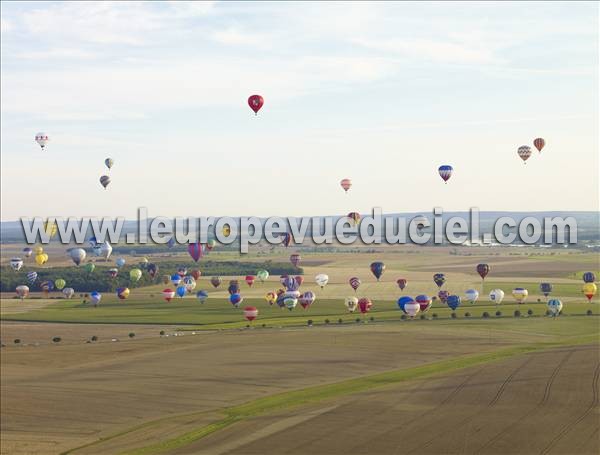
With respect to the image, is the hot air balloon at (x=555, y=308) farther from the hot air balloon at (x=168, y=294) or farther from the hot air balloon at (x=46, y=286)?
the hot air balloon at (x=46, y=286)

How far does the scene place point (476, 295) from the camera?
9594cm

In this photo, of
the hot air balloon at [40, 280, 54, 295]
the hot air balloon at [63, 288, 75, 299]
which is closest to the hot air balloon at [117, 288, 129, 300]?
the hot air balloon at [63, 288, 75, 299]

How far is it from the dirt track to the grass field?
0.09 metres

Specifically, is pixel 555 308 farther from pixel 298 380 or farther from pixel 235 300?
pixel 298 380

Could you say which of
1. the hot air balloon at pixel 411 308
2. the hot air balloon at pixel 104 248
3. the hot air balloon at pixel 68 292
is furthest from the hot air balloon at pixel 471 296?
the hot air balloon at pixel 104 248

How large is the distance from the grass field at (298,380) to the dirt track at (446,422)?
0.09 m

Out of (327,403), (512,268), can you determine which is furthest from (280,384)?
(512,268)

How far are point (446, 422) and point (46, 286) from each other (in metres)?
87.2

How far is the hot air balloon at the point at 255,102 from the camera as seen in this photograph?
7475 cm

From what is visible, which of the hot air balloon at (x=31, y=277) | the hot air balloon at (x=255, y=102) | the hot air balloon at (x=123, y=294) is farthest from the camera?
the hot air balloon at (x=31, y=277)

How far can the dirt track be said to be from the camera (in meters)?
34.9

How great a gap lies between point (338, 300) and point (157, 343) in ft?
123

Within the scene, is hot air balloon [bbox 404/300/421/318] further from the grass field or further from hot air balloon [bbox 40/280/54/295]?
hot air balloon [bbox 40/280/54/295]

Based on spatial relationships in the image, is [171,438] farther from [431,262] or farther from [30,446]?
[431,262]
